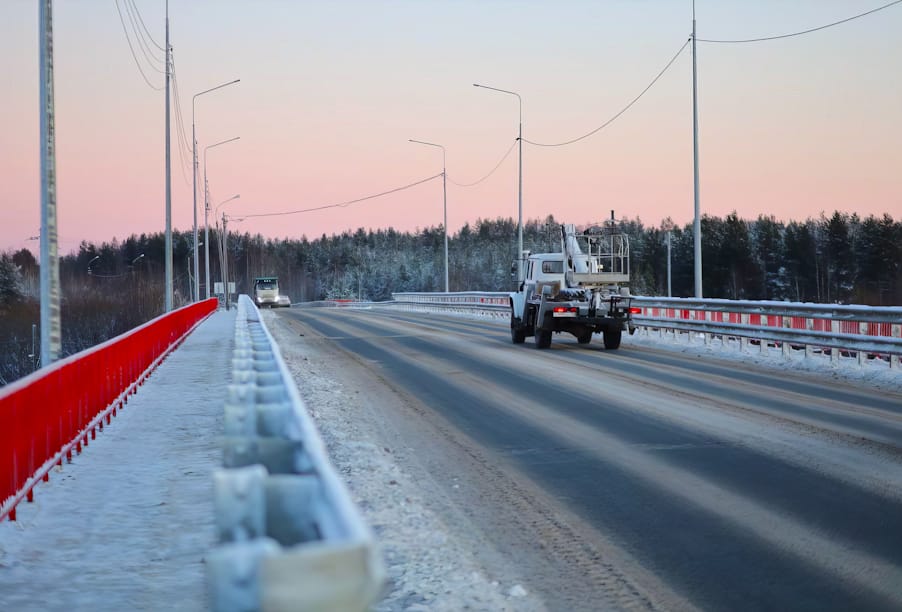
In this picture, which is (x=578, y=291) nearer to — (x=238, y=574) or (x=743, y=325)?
(x=743, y=325)

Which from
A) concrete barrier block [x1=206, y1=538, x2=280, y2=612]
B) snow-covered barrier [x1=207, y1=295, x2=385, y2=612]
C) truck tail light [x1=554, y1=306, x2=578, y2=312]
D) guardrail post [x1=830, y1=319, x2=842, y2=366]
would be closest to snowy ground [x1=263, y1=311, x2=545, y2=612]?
snow-covered barrier [x1=207, y1=295, x2=385, y2=612]

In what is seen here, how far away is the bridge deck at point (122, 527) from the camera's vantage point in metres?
5.26

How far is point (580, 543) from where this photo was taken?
618 centimetres

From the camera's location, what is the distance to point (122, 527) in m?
6.72

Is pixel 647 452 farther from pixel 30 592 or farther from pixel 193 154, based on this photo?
pixel 193 154

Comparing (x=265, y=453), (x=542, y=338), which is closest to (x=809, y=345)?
(x=542, y=338)

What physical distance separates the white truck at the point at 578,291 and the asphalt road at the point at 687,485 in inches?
259

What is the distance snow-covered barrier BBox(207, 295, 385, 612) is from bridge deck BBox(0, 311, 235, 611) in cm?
163

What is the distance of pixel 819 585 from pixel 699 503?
6.34 ft

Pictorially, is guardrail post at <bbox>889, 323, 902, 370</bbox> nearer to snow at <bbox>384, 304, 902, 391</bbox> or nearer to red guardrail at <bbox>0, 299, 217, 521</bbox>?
snow at <bbox>384, 304, 902, 391</bbox>

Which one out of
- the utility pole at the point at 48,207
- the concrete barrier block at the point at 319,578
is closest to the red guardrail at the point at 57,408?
the utility pole at the point at 48,207

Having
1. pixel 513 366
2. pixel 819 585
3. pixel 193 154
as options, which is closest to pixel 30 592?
pixel 819 585

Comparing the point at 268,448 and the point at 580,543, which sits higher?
the point at 268,448

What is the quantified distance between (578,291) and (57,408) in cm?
1589
